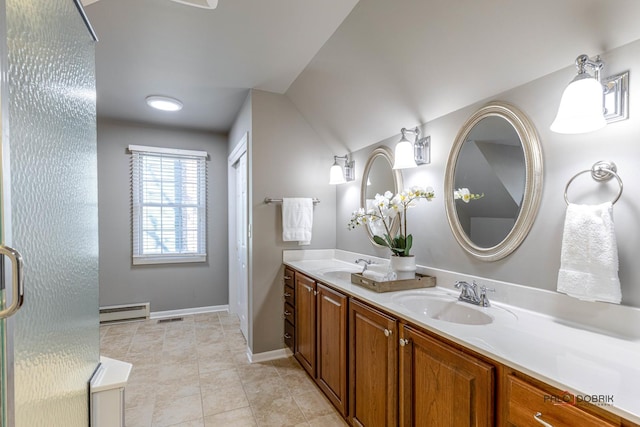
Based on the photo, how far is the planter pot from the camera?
190 centimetres

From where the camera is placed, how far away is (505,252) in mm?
1508

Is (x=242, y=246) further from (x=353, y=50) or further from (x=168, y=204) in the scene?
(x=353, y=50)

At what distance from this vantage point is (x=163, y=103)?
3.07 meters

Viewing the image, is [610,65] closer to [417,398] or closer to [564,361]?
[564,361]

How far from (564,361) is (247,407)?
6.34ft

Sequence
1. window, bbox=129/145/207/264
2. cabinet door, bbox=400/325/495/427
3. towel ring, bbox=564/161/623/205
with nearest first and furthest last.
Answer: cabinet door, bbox=400/325/495/427 → towel ring, bbox=564/161/623/205 → window, bbox=129/145/207/264

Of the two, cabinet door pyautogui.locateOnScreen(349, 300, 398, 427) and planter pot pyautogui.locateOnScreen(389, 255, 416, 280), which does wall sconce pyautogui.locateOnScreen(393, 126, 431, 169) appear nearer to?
planter pot pyautogui.locateOnScreen(389, 255, 416, 280)

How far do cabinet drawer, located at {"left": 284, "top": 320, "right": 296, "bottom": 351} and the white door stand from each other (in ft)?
1.35

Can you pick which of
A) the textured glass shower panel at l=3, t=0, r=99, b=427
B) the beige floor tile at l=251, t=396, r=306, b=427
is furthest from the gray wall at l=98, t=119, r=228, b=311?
the textured glass shower panel at l=3, t=0, r=99, b=427

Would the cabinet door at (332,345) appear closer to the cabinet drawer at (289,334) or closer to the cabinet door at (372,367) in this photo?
the cabinet door at (372,367)

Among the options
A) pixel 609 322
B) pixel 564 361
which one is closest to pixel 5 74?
pixel 564 361

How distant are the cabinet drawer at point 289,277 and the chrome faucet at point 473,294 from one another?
1453mm

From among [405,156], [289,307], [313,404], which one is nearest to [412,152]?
[405,156]

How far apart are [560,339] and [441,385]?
0.46 meters
